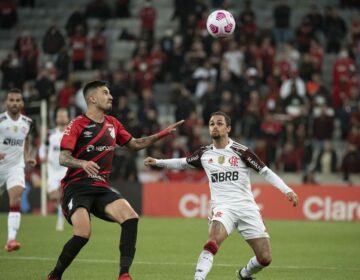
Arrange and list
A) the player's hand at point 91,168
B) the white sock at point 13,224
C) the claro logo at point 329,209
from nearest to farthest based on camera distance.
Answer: the player's hand at point 91,168, the white sock at point 13,224, the claro logo at point 329,209

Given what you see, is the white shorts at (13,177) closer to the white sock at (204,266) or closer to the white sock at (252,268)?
the white sock at (252,268)

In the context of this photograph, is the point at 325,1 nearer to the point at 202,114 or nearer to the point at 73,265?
the point at 202,114

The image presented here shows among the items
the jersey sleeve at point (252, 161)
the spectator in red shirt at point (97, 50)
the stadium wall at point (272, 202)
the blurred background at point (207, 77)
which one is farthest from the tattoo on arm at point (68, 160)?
the spectator in red shirt at point (97, 50)

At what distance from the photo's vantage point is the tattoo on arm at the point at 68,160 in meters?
11.0

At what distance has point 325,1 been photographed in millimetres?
34562

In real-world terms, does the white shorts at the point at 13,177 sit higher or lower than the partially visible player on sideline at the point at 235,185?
lower

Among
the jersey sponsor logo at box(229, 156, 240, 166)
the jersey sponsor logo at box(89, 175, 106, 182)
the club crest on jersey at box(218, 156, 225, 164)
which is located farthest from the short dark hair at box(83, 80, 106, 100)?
the jersey sponsor logo at box(229, 156, 240, 166)

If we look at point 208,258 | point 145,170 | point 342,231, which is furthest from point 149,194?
point 208,258

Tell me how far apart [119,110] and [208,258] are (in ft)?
57.4

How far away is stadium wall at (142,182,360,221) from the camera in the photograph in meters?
25.3

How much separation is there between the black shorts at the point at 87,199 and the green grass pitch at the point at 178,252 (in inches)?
56.0

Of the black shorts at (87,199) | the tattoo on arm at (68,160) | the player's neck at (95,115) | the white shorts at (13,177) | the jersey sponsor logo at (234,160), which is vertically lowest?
the white shorts at (13,177)

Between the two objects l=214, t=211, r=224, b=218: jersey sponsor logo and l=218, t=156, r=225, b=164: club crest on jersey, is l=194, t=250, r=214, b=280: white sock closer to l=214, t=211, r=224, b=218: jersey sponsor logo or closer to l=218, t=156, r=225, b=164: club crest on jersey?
l=214, t=211, r=224, b=218: jersey sponsor logo

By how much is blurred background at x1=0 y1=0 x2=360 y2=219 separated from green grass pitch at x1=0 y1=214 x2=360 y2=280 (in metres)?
3.90
